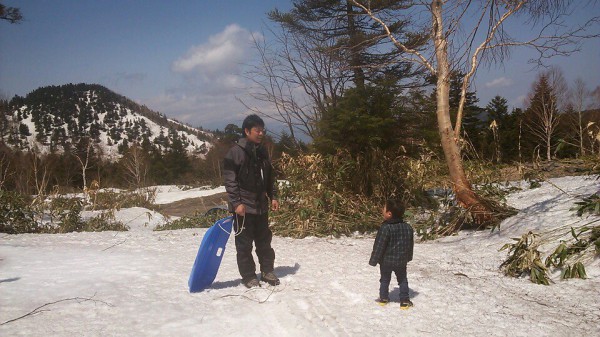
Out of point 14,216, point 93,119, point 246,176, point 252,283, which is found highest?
point 93,119

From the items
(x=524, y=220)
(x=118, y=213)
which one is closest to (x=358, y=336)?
(x=524, y=220)

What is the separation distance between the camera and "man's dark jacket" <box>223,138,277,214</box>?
416cm

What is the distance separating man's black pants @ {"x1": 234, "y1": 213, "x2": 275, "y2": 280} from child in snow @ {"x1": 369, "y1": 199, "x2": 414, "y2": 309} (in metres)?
1.19

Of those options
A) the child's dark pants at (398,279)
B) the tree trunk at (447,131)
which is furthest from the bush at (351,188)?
the child's dark pants at (398,279)

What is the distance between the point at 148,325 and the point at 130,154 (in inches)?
818

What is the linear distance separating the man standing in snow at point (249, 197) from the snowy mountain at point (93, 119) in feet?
143

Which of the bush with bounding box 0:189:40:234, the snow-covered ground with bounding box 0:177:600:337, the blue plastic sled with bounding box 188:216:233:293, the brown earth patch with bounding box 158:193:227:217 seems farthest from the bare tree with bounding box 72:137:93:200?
the blue plastic sled with bounding box 188:216:233:293

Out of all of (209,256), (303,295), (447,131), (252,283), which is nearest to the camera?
(303,295)

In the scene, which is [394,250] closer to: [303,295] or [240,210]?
[303,295]

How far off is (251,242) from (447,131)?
10.7 ft

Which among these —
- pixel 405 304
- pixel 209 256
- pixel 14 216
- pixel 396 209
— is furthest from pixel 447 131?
pixel 14 216

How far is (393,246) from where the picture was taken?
12.2 feet

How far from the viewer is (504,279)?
14.3 ft

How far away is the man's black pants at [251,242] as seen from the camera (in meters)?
4.25
